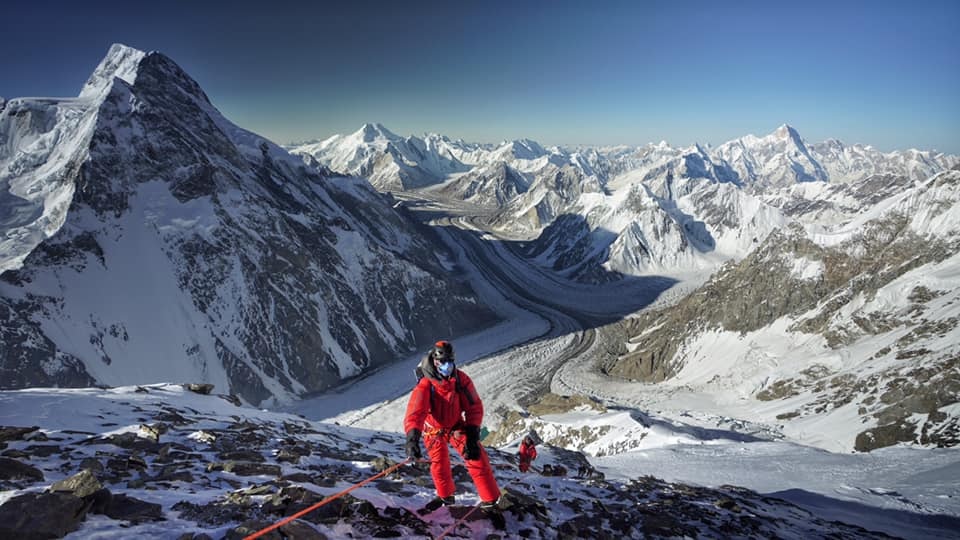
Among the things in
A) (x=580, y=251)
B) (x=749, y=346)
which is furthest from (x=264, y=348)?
(x=580, y=251)

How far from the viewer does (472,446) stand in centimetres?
899

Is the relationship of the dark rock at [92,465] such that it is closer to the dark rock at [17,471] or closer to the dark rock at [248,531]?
the dark rock at [17,471]

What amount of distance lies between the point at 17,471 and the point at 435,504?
7.63 metres

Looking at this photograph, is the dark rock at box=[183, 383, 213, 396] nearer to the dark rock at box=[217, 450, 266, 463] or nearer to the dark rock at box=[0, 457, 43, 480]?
the dark rock at box=[217, 450, 266, 463]

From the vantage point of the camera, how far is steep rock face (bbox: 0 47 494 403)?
51625mm

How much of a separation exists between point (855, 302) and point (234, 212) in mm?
87906

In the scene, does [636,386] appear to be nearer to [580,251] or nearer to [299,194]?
[299,194]

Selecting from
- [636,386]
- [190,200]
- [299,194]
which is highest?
[299,194]

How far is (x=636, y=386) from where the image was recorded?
7050 centimetres

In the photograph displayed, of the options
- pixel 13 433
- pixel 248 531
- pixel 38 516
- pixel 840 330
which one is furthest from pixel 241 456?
pixel 840 330

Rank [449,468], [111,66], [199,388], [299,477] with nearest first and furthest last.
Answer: [449,468]
[299,477]
[199,388]
[111,66]

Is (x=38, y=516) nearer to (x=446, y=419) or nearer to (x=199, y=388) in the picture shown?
(x=446, y=419)

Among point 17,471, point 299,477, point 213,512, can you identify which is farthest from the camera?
point 299,477

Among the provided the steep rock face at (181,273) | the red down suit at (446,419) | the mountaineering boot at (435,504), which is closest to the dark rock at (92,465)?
the red down suit at (446,419)
